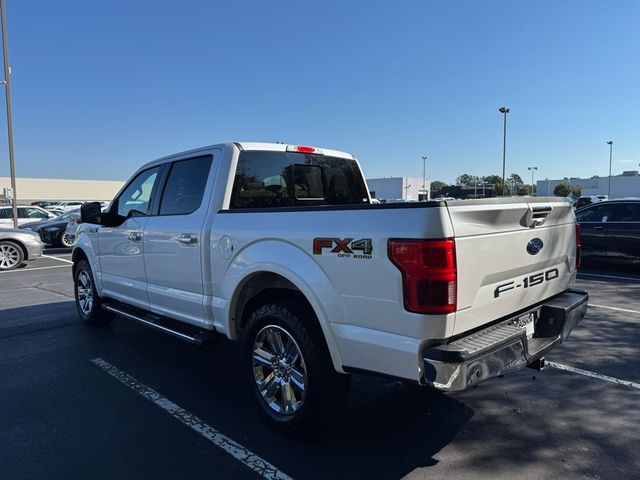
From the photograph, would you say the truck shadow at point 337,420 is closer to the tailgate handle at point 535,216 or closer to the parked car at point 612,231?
the tailgate handle at point 535,216

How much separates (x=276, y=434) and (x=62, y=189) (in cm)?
8185

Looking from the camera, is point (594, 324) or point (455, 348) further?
point (594, 324)

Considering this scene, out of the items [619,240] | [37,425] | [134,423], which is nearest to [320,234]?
[134,423]

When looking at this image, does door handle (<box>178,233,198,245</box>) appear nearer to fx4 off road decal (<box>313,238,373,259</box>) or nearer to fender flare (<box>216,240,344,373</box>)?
fender flare (<box>216,240,344,373</box>)

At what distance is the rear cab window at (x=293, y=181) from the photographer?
4199 mm

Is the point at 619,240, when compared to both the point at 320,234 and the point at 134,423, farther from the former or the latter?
the point at 134,423

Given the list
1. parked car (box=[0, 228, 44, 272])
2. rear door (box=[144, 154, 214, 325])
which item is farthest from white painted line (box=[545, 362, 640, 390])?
parked car (box=[0, 228, 44, 272])

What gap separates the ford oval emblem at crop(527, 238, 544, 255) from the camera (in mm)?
3263

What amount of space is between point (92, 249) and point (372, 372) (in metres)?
4.47

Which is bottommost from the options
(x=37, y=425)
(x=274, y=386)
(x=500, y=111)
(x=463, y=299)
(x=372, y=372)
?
(x=37, y=425)

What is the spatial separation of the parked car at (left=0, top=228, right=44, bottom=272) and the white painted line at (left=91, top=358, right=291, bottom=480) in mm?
9496

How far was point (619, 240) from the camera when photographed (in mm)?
10242

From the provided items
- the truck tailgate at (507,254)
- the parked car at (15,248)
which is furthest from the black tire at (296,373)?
the parked car at (15,248)

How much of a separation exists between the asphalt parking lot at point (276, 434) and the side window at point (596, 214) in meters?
6.14
